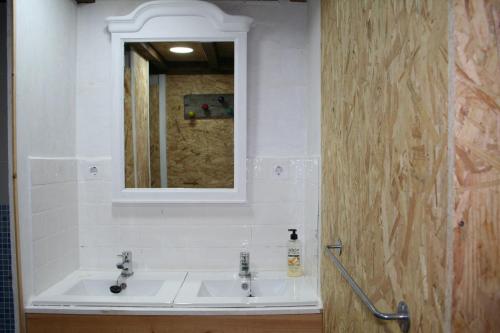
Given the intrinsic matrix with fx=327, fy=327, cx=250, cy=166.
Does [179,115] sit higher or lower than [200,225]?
higher

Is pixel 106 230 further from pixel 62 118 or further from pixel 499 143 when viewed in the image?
pixel 499 143

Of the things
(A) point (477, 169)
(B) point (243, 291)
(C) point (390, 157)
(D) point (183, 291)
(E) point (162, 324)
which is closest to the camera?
(A) point (477, 169)

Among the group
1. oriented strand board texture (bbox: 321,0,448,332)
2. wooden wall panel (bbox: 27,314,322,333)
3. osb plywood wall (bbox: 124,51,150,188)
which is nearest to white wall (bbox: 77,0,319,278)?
osb plywood wall (bbox: 124,51,150,188)

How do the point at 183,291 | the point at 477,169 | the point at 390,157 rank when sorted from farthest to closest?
the point at 183,291 < the point at 390,157 < the point at 477,169

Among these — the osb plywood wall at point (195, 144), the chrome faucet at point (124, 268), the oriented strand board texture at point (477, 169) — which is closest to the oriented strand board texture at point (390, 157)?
the oriented strand board texture at point (477, 169)

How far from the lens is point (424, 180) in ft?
1.99

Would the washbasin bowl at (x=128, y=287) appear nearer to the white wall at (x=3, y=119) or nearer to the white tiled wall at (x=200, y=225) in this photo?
the white tiled wall at (x=200, y=225)

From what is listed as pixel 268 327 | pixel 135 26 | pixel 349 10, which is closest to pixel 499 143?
pixel 349 10

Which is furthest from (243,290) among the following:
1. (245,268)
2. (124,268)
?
(124,268)

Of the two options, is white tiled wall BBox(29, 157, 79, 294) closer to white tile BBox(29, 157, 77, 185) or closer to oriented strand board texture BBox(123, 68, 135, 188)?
white tile BBox(29, 157, 77, 185)

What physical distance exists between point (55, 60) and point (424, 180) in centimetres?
168

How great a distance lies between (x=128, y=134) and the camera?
5.68ft

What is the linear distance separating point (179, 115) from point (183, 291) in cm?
88

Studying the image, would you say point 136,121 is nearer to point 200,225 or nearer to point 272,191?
point 200,225
